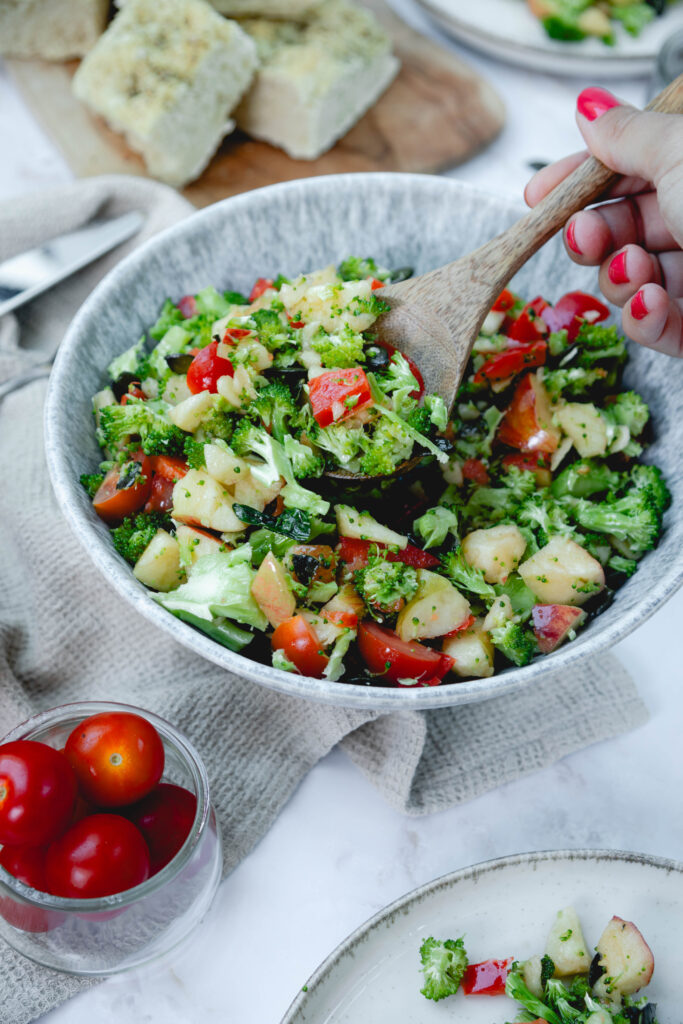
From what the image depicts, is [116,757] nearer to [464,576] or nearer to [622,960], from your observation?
[464,576]

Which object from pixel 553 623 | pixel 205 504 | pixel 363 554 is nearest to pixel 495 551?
pixel 553 623

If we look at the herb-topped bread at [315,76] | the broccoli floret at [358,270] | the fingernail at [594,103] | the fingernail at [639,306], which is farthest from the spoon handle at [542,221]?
the herb-topped bread at [315,76]

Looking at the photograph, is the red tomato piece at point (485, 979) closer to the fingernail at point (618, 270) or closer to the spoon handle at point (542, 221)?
the spoon handle at point (542, 221)

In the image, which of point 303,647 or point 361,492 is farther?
point 361,492

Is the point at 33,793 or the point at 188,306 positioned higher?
the point at 188,306

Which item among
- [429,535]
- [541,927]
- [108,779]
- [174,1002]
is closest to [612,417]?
[429,535]

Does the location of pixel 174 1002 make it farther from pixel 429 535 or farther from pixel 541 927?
pixel 429 535
